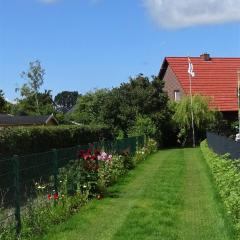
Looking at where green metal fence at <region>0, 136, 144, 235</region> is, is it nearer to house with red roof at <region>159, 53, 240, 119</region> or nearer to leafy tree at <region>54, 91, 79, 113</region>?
house with red roof at <region>159, 53, 240, 119</region>

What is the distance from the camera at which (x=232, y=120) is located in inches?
2069

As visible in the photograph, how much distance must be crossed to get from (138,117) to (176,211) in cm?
2955

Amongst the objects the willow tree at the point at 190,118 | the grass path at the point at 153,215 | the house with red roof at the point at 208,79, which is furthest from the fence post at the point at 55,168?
the house with red roof at the point at 208,79

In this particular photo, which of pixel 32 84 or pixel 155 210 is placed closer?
pixel 155 210

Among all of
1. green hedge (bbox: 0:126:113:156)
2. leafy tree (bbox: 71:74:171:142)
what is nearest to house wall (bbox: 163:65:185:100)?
leafy tree (bbox: 71:74:171:142)

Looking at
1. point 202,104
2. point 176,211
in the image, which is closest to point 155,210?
point 176,211

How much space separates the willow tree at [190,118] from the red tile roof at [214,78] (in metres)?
5.40

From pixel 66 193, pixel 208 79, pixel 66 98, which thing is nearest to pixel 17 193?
pixel 66 193

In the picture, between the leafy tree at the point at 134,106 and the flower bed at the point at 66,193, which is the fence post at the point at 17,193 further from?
the leafy tree at the point at 134,106

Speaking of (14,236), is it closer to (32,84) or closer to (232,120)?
(232,120)

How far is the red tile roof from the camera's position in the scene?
5382 cm

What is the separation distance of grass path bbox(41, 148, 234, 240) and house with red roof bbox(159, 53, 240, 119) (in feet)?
121

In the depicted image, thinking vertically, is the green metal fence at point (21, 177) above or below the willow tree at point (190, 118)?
below

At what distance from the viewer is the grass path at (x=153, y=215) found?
30.3 ft
